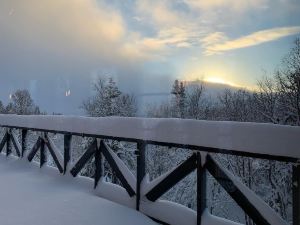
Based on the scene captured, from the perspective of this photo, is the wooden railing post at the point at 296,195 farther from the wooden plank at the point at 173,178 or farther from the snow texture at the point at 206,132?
the wooden plank at the point at 173,178

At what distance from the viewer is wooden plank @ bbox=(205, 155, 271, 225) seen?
3.31 meters

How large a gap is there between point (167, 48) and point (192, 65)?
5.09ft

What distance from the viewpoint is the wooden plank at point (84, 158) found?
17.7 ft

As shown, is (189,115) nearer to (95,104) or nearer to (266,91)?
(95,104)

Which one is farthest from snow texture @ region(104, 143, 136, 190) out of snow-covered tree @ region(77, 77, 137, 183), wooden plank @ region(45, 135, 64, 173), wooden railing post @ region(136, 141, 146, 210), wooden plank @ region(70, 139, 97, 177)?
snow-covered tree @ region(77, 77, 137, 183)

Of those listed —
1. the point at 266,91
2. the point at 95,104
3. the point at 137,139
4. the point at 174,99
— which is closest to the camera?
the point at 137,139

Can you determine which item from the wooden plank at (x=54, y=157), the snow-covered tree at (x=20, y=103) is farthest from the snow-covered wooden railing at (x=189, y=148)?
the snow-covered tree at (x=20, y=103)

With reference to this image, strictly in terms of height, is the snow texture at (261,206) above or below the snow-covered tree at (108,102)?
below

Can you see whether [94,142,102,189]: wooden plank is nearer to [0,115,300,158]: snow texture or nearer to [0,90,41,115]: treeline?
[0,115,300,158]: snow texture

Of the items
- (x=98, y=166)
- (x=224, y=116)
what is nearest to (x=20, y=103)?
(x=224, y=116)

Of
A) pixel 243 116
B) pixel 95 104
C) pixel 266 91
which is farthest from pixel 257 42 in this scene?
pixel 95 104

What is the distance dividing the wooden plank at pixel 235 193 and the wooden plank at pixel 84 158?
2.18 meters

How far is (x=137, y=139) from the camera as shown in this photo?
4531mm

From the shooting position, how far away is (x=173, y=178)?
13.4ft
